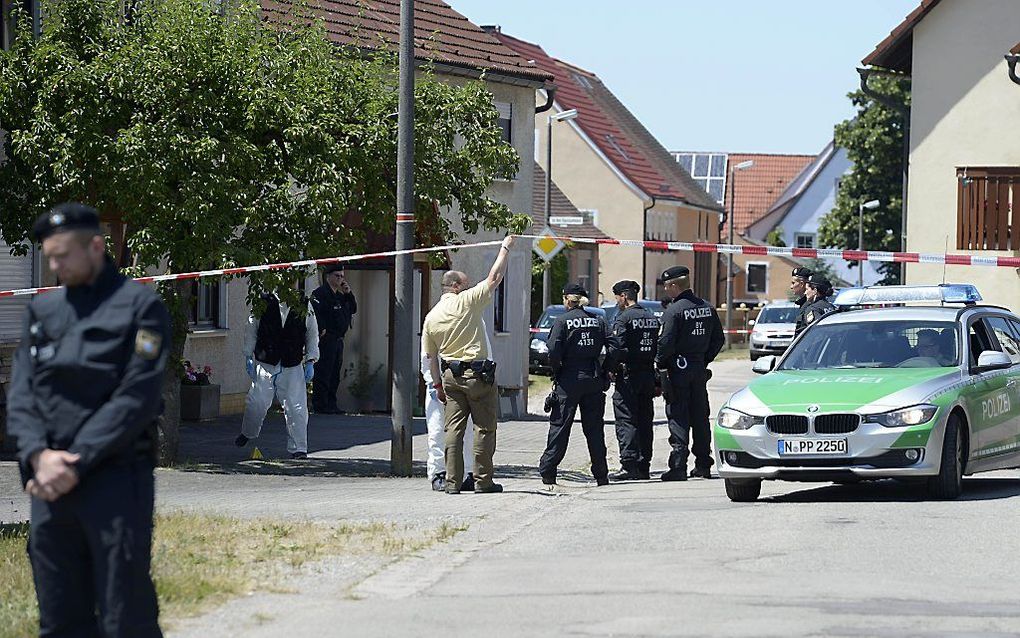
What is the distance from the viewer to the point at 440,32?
1020 inches

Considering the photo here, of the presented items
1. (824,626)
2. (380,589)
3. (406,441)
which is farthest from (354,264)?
(824,626)

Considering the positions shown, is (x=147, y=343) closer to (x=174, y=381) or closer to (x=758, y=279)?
(x=174, y=381)

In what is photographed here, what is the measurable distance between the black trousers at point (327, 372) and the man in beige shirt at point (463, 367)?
29.7 feet

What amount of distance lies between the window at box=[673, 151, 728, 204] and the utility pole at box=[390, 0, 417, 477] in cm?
8266

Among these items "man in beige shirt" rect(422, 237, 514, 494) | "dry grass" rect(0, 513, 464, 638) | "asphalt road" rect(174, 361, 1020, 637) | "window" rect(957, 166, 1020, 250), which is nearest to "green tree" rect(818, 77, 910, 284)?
"window" rect(957, 166, 1020, 250)

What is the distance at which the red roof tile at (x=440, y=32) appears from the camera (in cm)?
2495

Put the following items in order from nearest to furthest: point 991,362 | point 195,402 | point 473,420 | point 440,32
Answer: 1. point 991,362
2. point 473,420
3. point 195,402
4. point 440,32

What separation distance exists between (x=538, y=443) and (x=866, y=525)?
9.99 metres

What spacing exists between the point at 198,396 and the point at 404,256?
682 cm

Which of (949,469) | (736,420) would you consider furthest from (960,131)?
(736,420)

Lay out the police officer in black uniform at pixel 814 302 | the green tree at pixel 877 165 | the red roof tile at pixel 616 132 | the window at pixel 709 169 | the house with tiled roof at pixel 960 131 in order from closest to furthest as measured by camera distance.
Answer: the police officer in black uniform at pixel 814 302
the house with tiled roof at pixel 960 131
the green tree at pixel 877 165
the red roof tile at pixel 616 132
the window at pixel 709 169

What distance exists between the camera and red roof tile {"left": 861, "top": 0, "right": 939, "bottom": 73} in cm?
3062

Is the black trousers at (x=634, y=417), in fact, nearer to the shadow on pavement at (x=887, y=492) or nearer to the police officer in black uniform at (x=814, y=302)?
the police officer in black uniform at (x=814, y=302)

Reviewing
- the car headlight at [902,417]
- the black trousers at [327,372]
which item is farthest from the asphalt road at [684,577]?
the black trousers at [327,372]
